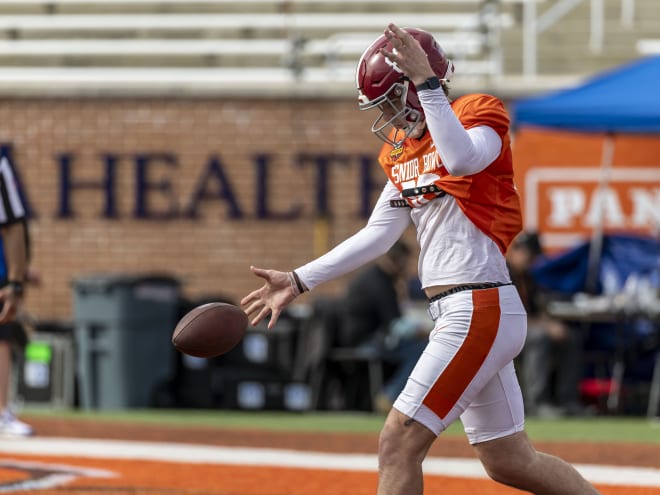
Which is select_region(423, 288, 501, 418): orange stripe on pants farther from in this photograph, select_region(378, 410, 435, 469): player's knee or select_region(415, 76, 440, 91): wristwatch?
select_region(415, 76, 440, 91): wristwatch

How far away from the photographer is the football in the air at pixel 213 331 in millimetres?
5223

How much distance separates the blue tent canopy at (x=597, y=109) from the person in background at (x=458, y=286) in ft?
25.4

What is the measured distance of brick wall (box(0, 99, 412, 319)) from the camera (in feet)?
51.8

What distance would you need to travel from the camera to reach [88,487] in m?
7.42

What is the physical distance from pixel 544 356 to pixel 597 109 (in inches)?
81.9

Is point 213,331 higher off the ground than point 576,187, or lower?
lower

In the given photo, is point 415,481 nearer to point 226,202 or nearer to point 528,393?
point 528,393

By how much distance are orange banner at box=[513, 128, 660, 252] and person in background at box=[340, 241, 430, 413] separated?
2.96 m

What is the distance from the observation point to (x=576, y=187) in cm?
1541

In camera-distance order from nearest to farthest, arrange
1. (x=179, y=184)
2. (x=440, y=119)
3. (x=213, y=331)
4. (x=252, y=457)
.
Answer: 1. (x=440, y=119)
2. (x=213, y=331)
3. (x=252, y=457)
4. (x=179, y=184)

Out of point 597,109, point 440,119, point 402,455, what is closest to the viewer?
point 440,119

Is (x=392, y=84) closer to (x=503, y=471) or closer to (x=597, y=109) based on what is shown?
(x=503, y=471)

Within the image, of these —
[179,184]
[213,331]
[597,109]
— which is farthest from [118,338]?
[213,331]

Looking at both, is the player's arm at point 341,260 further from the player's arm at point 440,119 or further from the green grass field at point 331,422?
the green grass field at point 331,422
